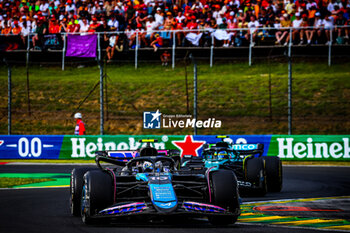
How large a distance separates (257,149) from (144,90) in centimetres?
1146

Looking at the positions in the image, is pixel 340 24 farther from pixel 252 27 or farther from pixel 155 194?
pixel 155 194

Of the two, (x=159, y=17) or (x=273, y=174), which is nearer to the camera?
(x=273, y=174)

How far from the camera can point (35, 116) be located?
22.8 m

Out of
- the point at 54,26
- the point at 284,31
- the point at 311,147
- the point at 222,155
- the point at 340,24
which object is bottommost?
the point at 311,147

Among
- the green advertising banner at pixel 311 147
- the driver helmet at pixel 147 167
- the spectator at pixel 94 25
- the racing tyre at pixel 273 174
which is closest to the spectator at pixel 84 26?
the spectator at pixel 94 25

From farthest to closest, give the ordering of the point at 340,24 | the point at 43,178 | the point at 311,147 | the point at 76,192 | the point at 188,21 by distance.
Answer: the point at 188,21 → the point at 340,24 → the point at 311,147 → the point at 43,178 → the point at 76,192

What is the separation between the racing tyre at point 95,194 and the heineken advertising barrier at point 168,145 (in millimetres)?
10290

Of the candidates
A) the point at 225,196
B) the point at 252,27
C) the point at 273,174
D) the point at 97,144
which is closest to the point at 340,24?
the point at 252,27

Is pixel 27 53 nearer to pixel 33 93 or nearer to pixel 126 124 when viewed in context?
pixel 33 93

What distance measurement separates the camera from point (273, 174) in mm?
12641

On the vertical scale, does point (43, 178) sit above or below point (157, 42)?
below

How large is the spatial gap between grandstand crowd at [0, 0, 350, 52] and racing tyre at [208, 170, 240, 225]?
16408 mm

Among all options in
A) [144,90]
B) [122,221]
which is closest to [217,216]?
[122,221]

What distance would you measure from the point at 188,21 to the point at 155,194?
18.7 meters
